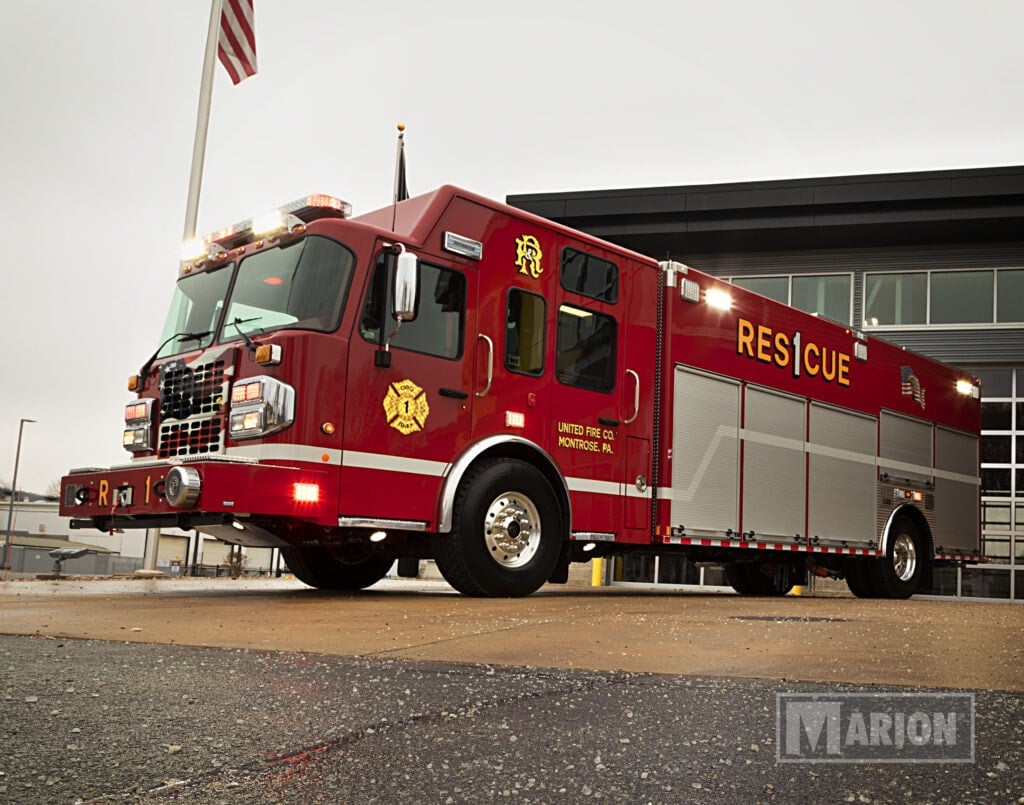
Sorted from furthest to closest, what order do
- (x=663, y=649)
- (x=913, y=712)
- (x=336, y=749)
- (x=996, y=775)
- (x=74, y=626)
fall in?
1. (x=74, y=626)
2. (x=663, y=649)
3. (x=913, y=712)
4. (x=336, y=749)
5. (x=996, y=775)

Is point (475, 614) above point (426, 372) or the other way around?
the other way around

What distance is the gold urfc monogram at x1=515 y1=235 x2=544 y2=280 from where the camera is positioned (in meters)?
9.44

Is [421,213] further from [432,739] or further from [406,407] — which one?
[432,739]

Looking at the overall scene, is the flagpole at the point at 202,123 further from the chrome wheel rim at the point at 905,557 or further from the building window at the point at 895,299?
the building window at the point at 895,299

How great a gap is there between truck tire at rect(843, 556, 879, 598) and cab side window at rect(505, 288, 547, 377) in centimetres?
634

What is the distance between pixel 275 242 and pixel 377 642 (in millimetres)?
4408

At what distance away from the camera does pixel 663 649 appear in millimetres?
4980

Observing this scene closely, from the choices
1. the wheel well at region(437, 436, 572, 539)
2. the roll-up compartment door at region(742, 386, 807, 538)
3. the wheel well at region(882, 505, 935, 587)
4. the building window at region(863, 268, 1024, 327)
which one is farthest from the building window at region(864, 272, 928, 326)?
the wheel well at region(437, 436, 572, 539)

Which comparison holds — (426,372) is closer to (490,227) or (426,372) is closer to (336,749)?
(490,227)

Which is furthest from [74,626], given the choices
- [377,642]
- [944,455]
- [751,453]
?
[944,455]

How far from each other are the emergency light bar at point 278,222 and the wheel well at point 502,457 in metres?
2.17

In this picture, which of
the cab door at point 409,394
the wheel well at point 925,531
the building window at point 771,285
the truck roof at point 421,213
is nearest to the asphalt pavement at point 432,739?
the cab door at point 409,394

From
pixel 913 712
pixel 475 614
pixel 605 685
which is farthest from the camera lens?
pixel 475 614

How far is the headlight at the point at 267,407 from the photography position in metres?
7.79
